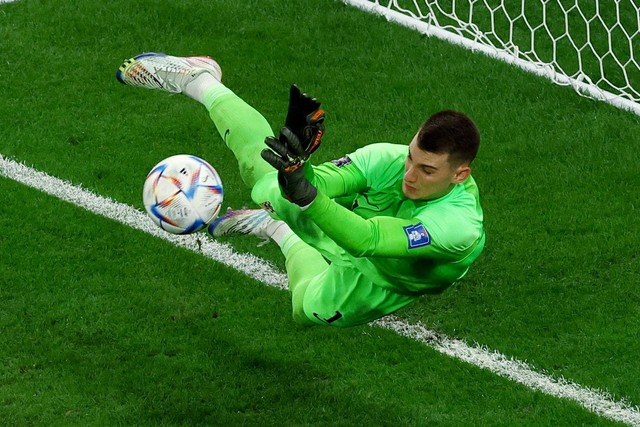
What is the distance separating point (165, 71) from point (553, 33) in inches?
153

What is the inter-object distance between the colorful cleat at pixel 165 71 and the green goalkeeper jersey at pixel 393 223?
1294mm

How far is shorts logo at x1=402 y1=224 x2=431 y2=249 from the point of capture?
4.99 metres

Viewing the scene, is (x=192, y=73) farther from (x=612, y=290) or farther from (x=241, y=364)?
(x=612, y=290)

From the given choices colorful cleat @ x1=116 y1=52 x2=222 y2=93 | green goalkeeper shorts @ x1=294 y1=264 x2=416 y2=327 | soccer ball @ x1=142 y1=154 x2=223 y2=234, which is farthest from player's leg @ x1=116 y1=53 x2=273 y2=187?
green goalkeeper shorts @ x1=294 y1=264 x2=416 y2=327

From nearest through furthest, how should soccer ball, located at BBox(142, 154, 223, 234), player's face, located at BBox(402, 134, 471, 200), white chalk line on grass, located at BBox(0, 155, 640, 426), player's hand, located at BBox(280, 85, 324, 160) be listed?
player's hand, located at BBox(280, 85, 324, 160), player's face, located at BBox(402, 134, 471, 200), soccer ball, located at BBox(142, 154, 223, 234), white chalk line on grass, located at BBox(0, 155, 640, 426)

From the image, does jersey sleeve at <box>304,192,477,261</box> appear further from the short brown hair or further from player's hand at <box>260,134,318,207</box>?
the short brown hair

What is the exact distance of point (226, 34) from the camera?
9.38m

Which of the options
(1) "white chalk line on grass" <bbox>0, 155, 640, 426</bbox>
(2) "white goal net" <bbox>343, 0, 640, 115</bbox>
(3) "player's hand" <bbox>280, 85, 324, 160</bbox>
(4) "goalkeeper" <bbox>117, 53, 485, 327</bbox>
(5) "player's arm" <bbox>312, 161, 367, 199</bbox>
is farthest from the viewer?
(2) "white goal net" <bbox>343, 0, 640, 115</bbox>

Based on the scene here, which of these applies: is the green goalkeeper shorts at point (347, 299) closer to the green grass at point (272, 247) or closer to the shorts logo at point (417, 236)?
the green grass at point (272, 247)

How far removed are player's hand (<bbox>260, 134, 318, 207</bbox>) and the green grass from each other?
5.12 ft

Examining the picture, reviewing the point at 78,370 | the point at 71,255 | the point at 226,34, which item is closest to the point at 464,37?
the point at 226,34

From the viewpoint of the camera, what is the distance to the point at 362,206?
18.5 ft

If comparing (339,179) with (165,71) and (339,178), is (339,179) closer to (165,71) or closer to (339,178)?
(339,178)

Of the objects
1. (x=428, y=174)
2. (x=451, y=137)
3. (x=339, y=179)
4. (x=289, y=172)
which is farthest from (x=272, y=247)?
(x=289, y=172)
